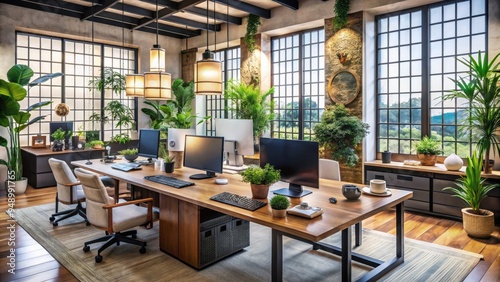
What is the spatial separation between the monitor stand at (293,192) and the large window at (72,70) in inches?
245

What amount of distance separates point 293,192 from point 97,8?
18.2 ft

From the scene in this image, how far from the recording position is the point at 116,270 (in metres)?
3.06

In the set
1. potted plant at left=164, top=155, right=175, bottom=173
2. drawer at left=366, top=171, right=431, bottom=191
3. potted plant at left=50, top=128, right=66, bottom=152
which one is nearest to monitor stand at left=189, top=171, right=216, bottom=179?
potted plant at left=164, top=155, right=175, bottom=173

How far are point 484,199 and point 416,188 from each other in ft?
2.60

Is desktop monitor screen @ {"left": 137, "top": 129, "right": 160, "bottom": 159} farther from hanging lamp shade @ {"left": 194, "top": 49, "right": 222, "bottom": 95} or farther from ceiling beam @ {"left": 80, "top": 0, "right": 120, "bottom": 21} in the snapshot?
ceiling beam @ {"left": 80, "top": 0, "right": 120, "bottom": 21}

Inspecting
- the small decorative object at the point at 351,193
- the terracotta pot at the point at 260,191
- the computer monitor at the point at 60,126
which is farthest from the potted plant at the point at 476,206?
the computer monitor at the point at 60,126

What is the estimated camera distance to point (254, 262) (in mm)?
3223

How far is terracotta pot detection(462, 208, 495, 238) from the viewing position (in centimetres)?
384

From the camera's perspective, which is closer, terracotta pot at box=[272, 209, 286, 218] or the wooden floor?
terracotta pot at box=[272, 209, 286, 218]

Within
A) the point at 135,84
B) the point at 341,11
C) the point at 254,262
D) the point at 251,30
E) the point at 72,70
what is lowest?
the point at 254,262

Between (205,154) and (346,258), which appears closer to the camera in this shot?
(346,258)

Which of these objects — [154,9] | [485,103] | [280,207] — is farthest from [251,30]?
[280,207]

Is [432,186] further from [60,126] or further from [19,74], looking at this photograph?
[60,126]

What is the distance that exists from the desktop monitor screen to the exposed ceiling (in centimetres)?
230
